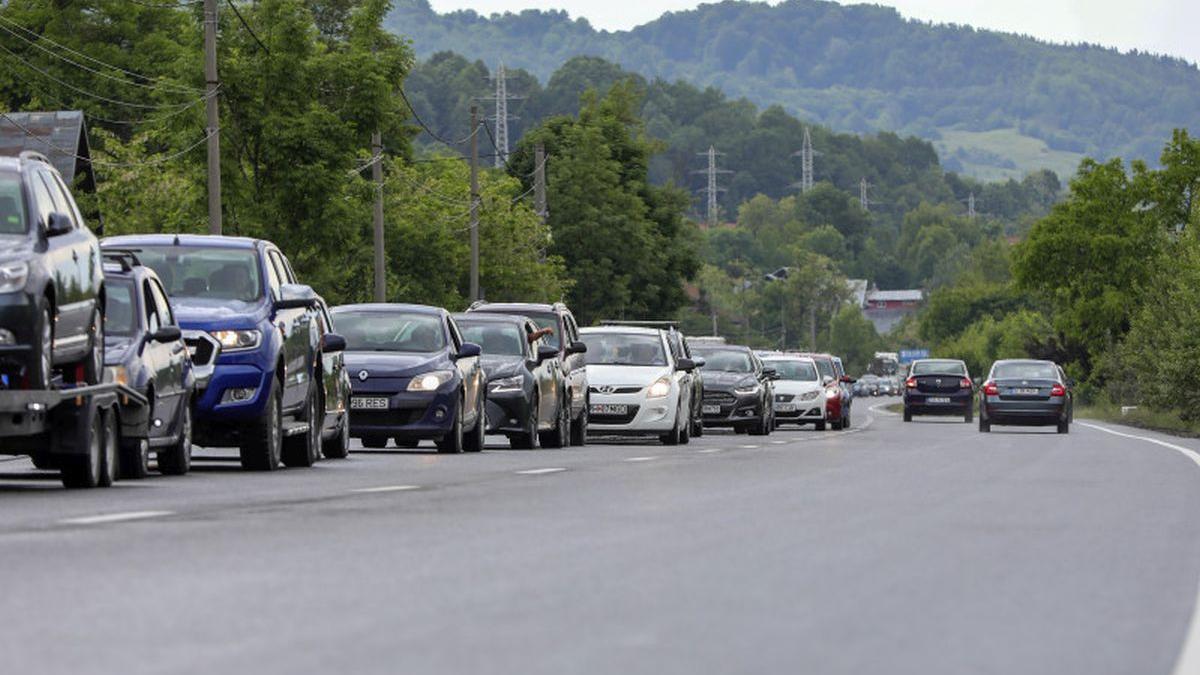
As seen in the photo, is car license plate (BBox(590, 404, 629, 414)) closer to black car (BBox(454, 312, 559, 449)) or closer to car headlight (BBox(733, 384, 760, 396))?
black car (BBox(454, 312, 559, 449))

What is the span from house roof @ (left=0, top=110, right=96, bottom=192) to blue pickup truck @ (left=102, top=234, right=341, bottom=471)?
40792mm

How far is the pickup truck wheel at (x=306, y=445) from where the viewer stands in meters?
23.1

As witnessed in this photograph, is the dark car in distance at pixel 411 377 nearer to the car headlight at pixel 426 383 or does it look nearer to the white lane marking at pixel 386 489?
the car headlight at pixel 426 383

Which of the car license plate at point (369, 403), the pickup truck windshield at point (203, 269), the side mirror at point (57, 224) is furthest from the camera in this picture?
the car license plate at point (369, 403)

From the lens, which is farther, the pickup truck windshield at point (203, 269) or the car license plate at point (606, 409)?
the car license plate at point (606, 409)

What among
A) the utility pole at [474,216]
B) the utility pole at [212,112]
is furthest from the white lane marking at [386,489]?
the utility pole at [474,216]

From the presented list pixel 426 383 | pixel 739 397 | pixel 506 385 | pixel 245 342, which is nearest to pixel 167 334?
pixel 245 342

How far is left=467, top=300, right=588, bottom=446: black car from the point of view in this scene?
33531 millimetres

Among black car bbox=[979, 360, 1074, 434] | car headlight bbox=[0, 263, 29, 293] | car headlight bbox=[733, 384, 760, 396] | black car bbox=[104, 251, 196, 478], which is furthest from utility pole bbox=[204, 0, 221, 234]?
car headlight bbox=[0, 263, 29, 293]

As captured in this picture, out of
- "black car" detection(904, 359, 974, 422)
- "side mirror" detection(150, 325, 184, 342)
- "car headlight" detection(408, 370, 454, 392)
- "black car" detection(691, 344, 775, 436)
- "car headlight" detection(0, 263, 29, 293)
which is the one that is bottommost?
"black car" detection(904, 359, 974, 422)

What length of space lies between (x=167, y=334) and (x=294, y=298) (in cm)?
244

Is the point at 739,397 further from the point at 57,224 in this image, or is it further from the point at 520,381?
the point at 57,224

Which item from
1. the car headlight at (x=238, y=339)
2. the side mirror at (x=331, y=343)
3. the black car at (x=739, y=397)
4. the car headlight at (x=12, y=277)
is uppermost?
the car headlight at (x=12, y=277)

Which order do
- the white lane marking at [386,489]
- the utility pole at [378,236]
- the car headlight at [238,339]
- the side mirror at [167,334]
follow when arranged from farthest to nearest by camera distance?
the utility pole at [378,236] < the car headlight at [238,339] < the side mirror at [167,334] < the white lane marking at [386,489]
